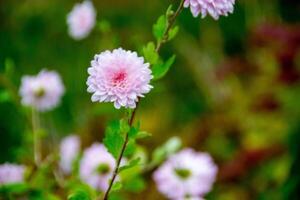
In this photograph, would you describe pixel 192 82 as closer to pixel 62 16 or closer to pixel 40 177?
pixel 62 16

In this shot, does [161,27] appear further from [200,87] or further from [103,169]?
[200,87]

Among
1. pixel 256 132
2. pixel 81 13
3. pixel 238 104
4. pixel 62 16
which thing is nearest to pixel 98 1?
pixel 62 16

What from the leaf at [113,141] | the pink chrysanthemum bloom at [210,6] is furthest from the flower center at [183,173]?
the pink chrysanthemum bloom at [210,6]

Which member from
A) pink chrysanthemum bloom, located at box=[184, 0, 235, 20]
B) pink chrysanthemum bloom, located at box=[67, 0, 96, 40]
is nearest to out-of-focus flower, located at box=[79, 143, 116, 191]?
pink chrysanthemum bloom, located at box=[67, 0, 96, 40]

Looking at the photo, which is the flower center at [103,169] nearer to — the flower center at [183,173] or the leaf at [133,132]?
the flower center at [183,173]

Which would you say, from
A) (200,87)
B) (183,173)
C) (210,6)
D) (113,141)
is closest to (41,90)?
(183,173)
